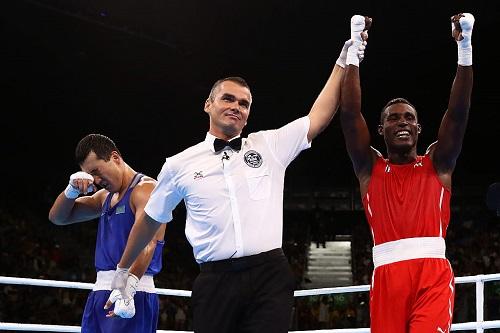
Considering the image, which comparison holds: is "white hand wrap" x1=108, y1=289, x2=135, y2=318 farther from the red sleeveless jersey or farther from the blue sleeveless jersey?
the red sleeveless jersey

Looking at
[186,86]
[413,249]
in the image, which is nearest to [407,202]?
[413,249]

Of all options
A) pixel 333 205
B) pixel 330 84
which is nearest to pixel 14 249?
pixel 333 205

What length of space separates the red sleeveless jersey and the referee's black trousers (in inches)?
23.8

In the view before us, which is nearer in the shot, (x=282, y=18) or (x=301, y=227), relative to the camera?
(x=282, y=18)

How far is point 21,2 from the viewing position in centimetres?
1315

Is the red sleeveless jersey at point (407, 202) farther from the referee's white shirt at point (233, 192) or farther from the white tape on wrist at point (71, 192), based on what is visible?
the white tape on wrist at point (71, 192)

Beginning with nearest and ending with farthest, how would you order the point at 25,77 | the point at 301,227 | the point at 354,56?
the point at 354,56 < the point at 25,77 < the point at 301,227

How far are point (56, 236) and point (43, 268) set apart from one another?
2283mm

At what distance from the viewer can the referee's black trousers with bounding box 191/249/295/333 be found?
2561mm

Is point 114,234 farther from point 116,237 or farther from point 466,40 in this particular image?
point 466,40

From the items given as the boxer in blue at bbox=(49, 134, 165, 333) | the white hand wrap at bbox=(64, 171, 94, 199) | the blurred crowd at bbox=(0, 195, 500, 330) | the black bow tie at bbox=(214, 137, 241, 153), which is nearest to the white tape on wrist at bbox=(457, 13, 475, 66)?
the black bow tie at bbox=(214, 137, 241, 153)

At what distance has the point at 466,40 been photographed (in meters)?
3.02

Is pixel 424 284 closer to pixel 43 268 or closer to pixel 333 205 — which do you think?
pixel 43 268

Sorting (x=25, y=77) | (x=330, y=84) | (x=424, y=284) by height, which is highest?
(x=25, y=77)
